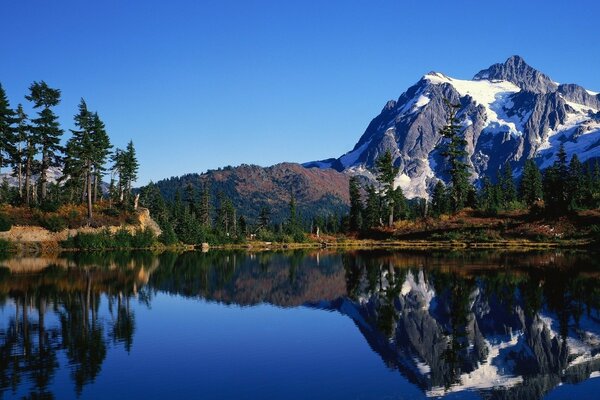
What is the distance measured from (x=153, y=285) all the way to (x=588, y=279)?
31.6m

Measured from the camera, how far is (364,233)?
342 ft

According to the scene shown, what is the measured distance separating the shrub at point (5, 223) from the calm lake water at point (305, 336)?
100 ft

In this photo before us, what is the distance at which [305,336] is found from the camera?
27.2 m

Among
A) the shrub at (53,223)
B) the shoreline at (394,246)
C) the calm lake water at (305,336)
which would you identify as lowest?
the calm lake water at (305,336)

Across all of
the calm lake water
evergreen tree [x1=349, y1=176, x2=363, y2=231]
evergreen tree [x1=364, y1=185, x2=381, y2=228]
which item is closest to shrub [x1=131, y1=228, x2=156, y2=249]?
the calm lake water

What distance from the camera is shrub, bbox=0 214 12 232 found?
250 ft

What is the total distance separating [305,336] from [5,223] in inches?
2476

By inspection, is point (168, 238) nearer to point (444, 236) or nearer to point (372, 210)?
point (444, 236)

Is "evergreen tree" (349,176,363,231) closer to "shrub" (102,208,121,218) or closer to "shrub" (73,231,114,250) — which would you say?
"shrub" (102,208,121,218)

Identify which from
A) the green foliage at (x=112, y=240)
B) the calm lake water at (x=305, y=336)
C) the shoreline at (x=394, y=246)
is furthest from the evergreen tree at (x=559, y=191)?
the green foliage at (x=112, y=240)

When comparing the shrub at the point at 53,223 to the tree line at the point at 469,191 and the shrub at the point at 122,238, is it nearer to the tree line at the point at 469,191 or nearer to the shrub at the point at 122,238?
the shrub at the point at 122,238

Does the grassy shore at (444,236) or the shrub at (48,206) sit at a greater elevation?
the shrub at (48,206)

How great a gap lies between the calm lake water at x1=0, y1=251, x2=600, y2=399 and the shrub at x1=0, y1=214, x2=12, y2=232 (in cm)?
3049

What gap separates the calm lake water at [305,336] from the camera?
61.6ft
